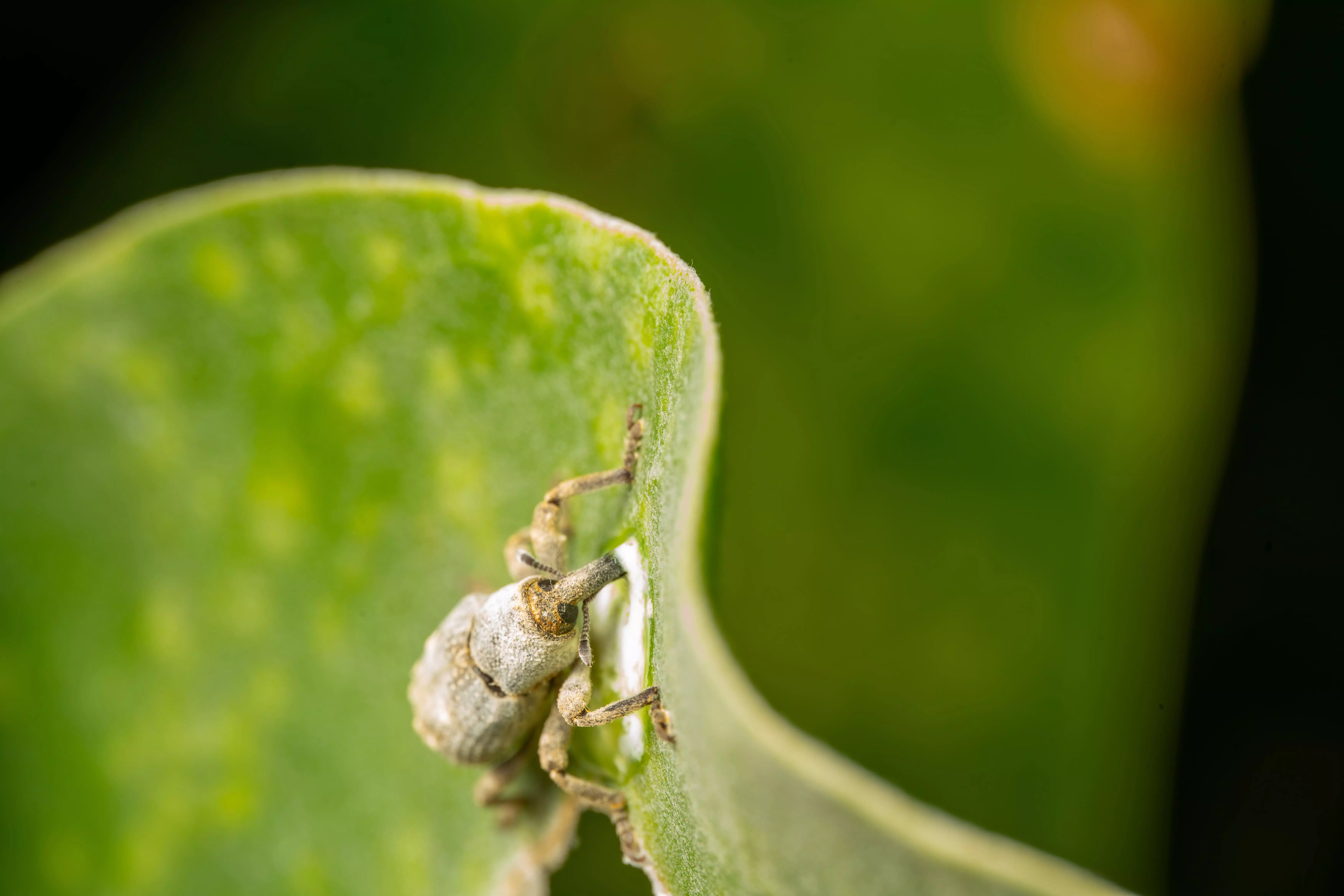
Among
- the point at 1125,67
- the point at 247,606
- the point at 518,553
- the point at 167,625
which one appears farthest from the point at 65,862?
the point at 1125,67

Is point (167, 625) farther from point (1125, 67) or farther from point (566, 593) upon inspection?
point (1125, 67)

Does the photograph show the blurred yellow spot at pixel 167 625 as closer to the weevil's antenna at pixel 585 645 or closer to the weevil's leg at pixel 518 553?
the weevil's leg at pixel 518 553

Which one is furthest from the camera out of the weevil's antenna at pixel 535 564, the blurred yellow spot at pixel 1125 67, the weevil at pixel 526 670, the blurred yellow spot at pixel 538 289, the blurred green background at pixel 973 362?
the blurred yellow spot at pixel 1125 67

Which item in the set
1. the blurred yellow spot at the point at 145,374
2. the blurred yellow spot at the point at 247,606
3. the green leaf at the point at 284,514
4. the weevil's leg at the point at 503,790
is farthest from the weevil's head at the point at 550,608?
the blurred yellow spot at the point at 145,374

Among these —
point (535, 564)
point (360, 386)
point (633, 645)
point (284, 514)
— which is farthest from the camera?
point (284, 514)

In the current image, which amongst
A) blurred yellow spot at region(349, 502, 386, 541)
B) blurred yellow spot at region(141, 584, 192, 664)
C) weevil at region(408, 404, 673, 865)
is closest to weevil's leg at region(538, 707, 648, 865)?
weevil at region(408, 404, 673, 865)

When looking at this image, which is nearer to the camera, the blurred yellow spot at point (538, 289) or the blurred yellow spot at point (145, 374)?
the blurred yellow spot at point (538, 289)

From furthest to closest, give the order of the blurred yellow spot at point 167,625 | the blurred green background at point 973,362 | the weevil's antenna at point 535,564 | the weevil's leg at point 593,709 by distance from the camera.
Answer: the blurred green background at point 973,362, the blurred yellow spot at point 167,625, the weevil's antenna at point 535,564, the weevil's leg at point 593,709
